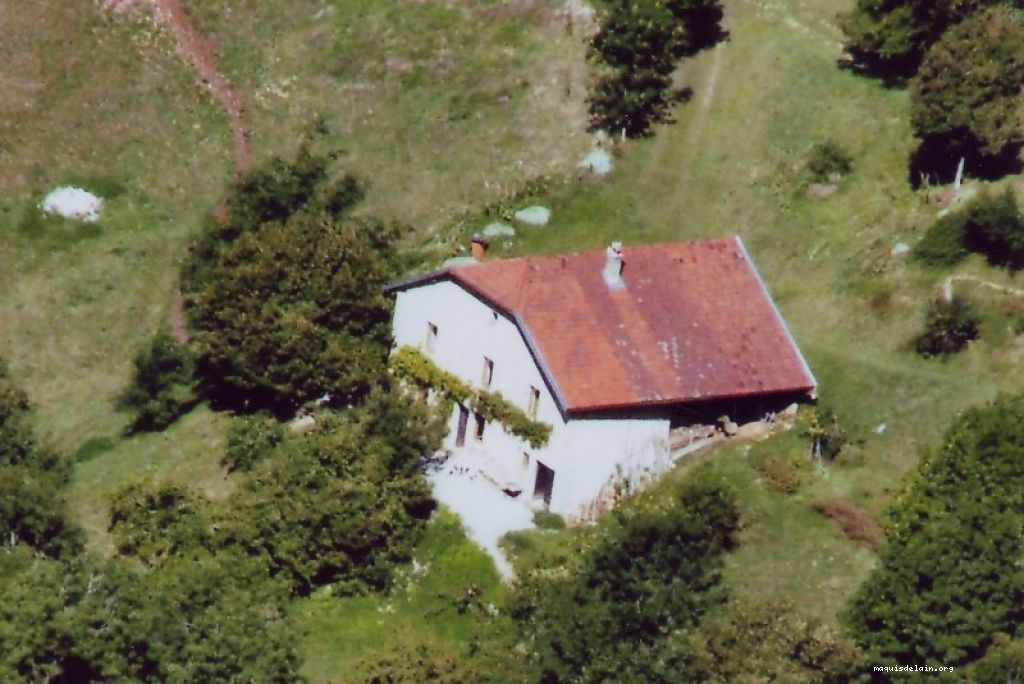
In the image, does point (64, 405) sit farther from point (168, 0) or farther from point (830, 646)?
point (830, 646)

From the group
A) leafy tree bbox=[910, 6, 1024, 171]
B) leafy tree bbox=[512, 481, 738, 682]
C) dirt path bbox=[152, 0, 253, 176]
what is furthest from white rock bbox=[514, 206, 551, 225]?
leafy tree bbox=[512, 481, 738, 682]

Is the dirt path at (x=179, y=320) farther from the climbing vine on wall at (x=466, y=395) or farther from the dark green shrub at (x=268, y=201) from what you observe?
the climbing vine on wall at (x=466, y=395)

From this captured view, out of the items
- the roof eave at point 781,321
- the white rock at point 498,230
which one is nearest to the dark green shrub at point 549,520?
the roof eave at point 781,321

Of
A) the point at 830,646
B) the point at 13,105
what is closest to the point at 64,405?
the point at 13,105

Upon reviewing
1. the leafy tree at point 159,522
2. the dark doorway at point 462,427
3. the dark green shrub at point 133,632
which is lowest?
the dark green shrub at point 133,632

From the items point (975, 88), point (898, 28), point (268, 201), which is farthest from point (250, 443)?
point (898, 28)

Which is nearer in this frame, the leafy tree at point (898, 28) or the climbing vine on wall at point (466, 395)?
the climbing vine on wall at point (466, 395)

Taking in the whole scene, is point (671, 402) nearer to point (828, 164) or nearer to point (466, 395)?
point (466, 395)
